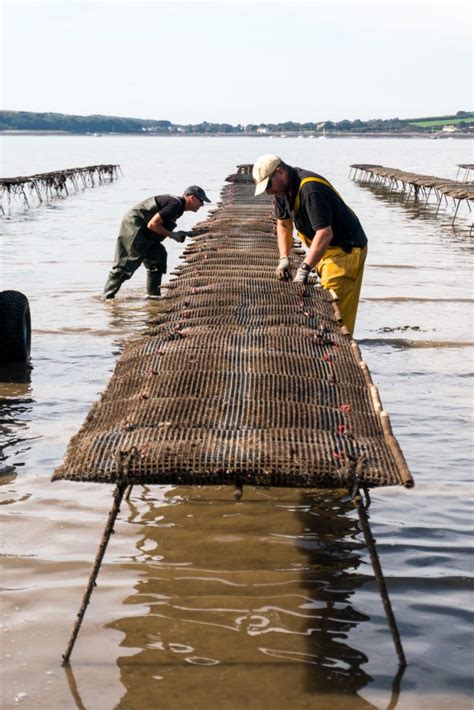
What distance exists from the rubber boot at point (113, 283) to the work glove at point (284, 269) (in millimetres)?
6977

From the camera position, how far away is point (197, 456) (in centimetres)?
490

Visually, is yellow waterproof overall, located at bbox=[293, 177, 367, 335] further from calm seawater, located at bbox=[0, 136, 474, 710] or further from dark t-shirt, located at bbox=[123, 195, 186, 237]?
dark t-shirt, located at bbox=[123, 195, 186, 237]

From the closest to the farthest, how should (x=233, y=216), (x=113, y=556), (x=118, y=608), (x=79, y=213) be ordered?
(x=118, y=608), (x=113, y=556), (x=233, y=216), (x=79, y=213)

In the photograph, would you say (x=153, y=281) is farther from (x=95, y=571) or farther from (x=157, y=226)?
(x=95, y=571)

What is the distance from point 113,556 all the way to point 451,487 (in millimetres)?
2753

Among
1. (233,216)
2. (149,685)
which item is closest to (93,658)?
(149,685)

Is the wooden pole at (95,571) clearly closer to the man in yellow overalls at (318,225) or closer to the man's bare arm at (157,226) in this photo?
the man in yellow overalls at (318,225)

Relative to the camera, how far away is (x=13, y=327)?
11.2 meters

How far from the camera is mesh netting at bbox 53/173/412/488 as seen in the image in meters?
4.83

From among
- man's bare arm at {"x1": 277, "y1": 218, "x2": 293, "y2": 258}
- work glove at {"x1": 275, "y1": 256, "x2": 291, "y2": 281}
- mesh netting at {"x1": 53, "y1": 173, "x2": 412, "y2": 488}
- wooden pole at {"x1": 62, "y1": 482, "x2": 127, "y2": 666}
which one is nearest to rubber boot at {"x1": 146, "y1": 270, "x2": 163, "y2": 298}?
work glove at {"x1": 275, "y1": 256, "x2": 291, "y2": 281}

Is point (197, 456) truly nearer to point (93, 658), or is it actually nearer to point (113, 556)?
point (93, 658)

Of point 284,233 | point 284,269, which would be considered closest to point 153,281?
point 284,269

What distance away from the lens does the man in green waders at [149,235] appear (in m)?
13.8

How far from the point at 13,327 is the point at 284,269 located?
12.1 feet
